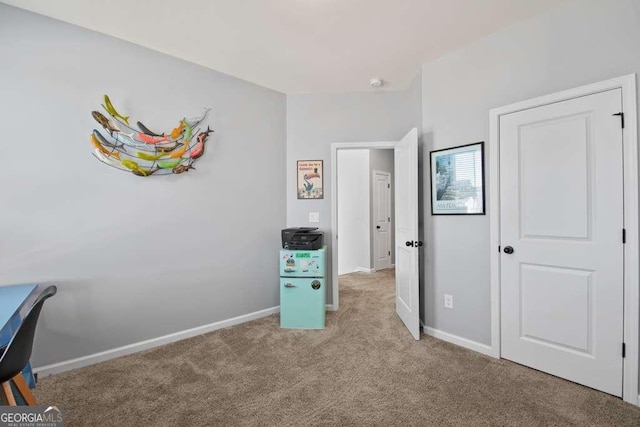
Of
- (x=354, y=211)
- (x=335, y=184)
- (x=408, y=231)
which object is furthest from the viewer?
(x=354, y=211)

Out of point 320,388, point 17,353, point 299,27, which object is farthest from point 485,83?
point 17,353

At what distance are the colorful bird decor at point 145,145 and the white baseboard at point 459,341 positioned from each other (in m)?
2.84

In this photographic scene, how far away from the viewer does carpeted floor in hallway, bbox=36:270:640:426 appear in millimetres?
1667

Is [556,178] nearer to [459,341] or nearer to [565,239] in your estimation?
[565,239]

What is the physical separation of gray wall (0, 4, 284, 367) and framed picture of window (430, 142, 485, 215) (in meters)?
1.88

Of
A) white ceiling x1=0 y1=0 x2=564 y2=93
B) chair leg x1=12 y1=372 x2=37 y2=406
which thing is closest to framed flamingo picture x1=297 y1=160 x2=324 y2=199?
white ceiling x1=0 y1=0 x2=564 y2=93

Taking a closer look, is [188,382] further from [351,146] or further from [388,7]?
[388,7]

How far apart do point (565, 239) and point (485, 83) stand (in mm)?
1377

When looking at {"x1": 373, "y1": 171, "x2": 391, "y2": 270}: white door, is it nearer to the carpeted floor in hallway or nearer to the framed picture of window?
the framed picture of window

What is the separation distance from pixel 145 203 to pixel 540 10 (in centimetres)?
347

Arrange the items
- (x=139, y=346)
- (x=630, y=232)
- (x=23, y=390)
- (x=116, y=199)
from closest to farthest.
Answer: (x=23, y=390) < (x=630, y=232) < (x=116, y=199) < (x=139, y=346)

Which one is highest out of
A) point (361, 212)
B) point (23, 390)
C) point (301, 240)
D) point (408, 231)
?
point (361, 212)

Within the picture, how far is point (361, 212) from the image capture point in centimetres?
570

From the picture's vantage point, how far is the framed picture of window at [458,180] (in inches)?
95.5
